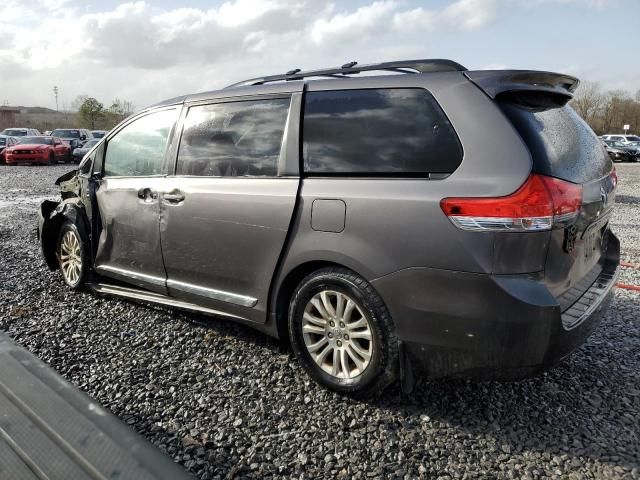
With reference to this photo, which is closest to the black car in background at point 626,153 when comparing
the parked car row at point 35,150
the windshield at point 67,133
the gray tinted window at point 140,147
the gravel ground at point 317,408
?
the parked car row at point 35,150

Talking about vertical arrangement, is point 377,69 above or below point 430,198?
above

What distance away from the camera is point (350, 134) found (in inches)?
112

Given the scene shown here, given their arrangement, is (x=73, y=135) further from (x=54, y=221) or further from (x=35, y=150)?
(x=54, y=221)

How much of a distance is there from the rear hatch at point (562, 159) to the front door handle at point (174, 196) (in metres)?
2.05

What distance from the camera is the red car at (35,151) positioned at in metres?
23.8

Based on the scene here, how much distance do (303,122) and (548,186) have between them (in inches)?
55.7

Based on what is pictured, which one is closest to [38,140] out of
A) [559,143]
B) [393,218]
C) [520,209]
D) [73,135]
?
[73,135]

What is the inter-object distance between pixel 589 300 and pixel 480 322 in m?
0.77

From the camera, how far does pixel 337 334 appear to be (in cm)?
288

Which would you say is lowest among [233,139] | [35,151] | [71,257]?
[35,151]

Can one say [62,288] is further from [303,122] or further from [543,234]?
[543,234]

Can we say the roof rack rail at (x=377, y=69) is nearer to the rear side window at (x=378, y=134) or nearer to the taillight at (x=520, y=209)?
the rear side window at (x=378, y=134)

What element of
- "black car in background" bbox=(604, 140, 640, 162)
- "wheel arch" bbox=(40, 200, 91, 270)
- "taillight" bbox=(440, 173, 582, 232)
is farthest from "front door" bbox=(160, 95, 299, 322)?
"black car in background" bbox=(604, 140, 640, 162)

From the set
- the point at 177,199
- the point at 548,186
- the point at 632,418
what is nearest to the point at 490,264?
the point at 548,186
